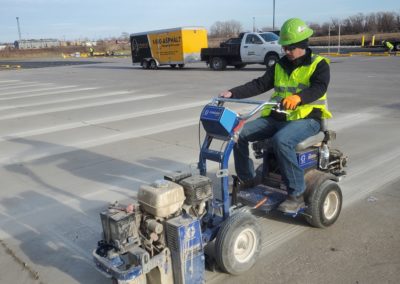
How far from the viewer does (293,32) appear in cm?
372

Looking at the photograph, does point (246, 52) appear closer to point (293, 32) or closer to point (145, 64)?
point (145, 64)

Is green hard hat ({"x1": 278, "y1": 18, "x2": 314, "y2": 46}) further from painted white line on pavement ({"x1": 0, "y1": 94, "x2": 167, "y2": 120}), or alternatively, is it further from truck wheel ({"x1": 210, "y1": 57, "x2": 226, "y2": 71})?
truck wheel ({"x1": 210, "y1": 57, "x2": 226, "y2": 71})

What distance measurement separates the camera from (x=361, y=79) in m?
15.9

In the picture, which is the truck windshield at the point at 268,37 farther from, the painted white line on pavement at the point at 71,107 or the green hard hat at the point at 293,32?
the green hard hat at the point at 293,32

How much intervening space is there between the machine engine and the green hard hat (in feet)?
5.39

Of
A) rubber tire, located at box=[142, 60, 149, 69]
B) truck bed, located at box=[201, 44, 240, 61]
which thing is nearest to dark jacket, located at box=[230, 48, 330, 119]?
truck bed, located at box=[201, 44, 240, 61]

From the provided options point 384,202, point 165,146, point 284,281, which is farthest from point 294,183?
point 165,146

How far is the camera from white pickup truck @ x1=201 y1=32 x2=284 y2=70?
21414mm

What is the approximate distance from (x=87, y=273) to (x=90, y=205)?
146cm

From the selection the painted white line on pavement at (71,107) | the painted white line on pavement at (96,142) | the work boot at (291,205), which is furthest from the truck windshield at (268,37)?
the work boot at (291,205)

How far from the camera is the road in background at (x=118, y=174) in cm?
357

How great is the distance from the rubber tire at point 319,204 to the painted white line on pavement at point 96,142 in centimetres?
470

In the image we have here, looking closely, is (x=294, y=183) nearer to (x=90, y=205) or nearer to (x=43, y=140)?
(x=90, y=205)

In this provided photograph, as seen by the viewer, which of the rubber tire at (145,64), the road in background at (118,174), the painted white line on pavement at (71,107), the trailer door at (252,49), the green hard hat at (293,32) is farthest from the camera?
the rubber tire at (145,64)
